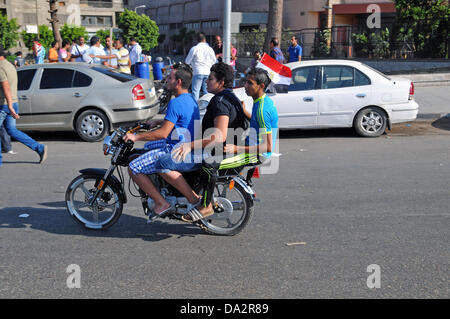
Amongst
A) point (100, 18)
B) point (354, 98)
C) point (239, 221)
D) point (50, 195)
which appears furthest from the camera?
point (100, 18)

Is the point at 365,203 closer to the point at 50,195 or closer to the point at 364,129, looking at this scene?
the point at 50,195

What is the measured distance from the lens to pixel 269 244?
509 centimetres

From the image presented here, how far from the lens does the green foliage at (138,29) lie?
54250 mm

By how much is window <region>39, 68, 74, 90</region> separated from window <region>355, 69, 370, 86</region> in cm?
558

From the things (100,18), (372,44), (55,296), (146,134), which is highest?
(100,18)

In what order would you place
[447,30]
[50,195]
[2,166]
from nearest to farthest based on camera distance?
1. [50,195]
2. [2,166]
3. [447,30]

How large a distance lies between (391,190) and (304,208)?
4.62ft

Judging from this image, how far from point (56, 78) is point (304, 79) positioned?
4861mm

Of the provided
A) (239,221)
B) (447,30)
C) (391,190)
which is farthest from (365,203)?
(447,30)

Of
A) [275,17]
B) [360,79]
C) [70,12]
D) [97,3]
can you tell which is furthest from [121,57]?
[97,3]

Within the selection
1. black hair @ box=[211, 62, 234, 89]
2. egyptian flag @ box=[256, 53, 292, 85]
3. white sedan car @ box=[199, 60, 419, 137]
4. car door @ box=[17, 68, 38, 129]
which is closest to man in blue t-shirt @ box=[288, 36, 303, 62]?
white sedan car @ box=[199, 60, 419, 137]

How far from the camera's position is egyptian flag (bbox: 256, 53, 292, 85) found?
668 cm

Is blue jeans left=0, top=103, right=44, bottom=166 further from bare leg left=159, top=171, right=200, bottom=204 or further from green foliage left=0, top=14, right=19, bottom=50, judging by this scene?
green foliage left=0, top=14, right=19, bottom=50

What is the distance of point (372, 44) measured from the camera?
23.5 metres
